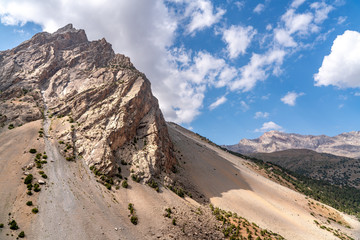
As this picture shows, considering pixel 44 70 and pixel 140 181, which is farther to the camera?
pixel 44 70

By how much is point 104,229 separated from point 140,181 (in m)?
12.7

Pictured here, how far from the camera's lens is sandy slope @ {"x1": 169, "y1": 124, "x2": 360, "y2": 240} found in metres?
37.9

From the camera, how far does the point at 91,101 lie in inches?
1948

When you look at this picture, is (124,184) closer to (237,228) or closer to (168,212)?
(168,212)

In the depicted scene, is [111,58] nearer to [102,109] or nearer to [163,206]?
[102,109]

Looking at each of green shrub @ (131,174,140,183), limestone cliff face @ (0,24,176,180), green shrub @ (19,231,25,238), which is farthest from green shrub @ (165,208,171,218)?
green shrub @ (19,231,25,238)

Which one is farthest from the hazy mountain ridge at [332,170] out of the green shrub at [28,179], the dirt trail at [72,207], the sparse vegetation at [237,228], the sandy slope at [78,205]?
the green shrub at [28,179]

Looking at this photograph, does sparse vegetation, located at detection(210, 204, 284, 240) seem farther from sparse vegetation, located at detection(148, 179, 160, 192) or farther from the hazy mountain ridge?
the hazy mountain ridge

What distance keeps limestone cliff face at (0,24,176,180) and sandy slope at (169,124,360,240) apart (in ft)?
35.7

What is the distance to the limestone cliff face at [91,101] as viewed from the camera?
1526 inches

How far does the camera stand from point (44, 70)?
68.0 meters

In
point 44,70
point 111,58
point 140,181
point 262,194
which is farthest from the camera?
point 111,58

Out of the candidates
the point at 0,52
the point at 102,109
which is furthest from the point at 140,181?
the point at 0,52

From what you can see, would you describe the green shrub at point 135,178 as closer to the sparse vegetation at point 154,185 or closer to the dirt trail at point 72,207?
the sparse vegetation at point 154,185
